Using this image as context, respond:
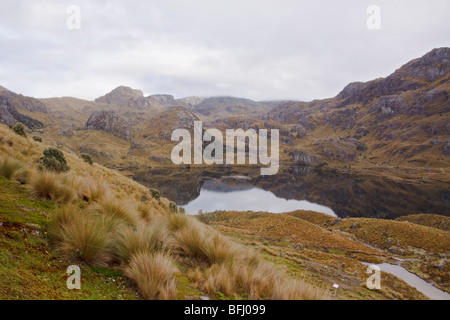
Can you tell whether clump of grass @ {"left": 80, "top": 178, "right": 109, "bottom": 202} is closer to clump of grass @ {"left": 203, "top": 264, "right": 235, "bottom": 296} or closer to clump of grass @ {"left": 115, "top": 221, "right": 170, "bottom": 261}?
clump of grass @ {"left": 115, "top": 221, "right": 170, "bottom": 261}

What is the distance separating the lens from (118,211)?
6441mm

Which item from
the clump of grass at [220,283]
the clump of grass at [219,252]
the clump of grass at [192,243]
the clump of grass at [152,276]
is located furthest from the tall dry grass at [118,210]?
the clump of grass at [220,283]

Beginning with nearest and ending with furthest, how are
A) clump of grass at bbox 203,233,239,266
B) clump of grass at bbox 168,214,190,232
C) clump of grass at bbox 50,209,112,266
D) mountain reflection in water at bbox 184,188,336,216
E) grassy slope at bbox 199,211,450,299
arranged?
1. clump of grass at bbox 50,209,112,266
2. clump of grass at bbox 203,233,239,266
3. clump of grass at bbox 168,214,190,232
4. grassy slope at bbox 199,211,450,299
5. mountain reflection in water at bbox 184,188,336,216

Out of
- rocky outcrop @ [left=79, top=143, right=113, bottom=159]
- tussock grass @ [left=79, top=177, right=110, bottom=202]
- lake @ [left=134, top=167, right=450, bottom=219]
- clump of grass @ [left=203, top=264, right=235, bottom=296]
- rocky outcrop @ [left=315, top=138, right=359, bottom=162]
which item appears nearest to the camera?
clump of grass @ [left=203, top=264, right=235, bottom=296]

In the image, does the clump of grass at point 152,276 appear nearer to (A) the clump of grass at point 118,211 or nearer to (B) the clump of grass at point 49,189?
(A) the clump of grass at point 118,211

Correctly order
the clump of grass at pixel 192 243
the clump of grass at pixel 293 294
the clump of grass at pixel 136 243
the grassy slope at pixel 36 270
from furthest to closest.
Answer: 1. the clump of grass at pixel 192 243
2. the clump of grass at pixel 136 243
3. the clump of grass at pixel 293 294
4. the grassy slope at pixel 36 270

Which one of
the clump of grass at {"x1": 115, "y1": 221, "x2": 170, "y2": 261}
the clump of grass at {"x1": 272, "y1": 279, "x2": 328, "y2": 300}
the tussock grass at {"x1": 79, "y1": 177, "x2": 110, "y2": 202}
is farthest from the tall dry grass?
the clump of grass at {"x1": 272, "y1": 279, "x2": 328, "y2": 300}

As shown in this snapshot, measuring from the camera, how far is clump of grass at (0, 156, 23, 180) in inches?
282

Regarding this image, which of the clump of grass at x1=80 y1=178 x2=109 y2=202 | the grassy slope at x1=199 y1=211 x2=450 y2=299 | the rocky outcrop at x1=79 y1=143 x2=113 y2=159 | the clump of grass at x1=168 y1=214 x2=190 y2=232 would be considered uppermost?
the rocky outcrop at x1=79 y1=143 x2=113 y2=159

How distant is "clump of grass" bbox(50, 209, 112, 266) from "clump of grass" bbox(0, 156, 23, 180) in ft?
14.1

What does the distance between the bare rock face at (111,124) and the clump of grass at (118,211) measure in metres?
188

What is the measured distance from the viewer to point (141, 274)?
3.59 metres

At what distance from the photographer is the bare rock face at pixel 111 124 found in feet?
595
